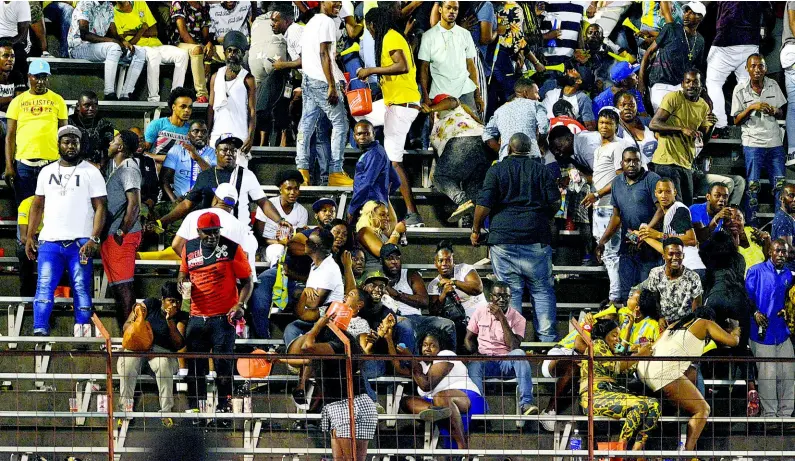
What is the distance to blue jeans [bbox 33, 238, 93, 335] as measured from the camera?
Result: 12.9 meters

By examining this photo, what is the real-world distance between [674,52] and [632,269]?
9.39 ft

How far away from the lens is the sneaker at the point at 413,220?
14.1 m

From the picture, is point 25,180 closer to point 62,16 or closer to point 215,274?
point 215,274

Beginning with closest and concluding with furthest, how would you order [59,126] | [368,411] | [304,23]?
[368,411] < [59,126] < [304,23]

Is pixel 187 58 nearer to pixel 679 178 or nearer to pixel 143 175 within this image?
pixel 143 175

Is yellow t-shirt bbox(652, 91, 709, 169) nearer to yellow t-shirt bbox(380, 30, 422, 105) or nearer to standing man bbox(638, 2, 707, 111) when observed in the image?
standing man bbox(638, 2, 707, 111)

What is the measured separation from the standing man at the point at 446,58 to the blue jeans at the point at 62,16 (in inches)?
147

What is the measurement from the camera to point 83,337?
41.7ft

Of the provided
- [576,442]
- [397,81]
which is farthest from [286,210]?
[576,442]

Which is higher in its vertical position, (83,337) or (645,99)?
(645,99)

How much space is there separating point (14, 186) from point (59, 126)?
65 centimetres

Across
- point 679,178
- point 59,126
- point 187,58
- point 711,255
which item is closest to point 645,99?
point 679,178

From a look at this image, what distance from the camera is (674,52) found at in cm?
1537

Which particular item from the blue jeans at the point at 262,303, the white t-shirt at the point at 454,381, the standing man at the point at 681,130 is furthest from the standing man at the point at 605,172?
the blue jeans at the point at 262,303
